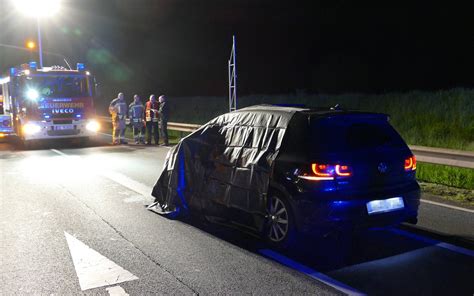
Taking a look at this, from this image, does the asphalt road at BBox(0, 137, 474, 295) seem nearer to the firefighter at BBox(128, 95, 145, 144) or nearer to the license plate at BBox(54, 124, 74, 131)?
the license plate at BBox(54, 124, 74, 131)

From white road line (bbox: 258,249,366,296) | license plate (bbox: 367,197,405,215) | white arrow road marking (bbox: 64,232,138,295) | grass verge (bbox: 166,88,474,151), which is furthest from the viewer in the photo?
grass verge (bbox: 166,88,474,151)

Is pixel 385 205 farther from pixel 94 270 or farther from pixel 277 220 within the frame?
pixel 94 270

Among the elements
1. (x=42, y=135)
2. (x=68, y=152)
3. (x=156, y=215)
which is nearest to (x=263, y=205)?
(x=156, y=215)

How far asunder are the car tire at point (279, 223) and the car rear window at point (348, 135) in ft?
2.27

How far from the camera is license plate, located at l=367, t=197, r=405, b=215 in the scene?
4925mm

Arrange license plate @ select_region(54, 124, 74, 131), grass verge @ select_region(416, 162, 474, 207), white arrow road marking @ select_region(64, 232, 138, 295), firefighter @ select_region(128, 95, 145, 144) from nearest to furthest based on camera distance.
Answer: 1. white arrow road marking @ select_region(64, 232, 138, 295)
2. grass verge @ select_region(416, 162, 474, 207)
3. license plate @ select_region(54, 124, 74, 131)
4. firefighter @ select_region(128, 95, 145, 144)

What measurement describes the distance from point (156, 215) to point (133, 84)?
61.9 metres

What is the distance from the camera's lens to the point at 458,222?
6160mm

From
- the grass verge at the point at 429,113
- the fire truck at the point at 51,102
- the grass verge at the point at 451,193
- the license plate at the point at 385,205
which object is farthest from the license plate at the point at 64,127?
the license plate at the point at 385,205

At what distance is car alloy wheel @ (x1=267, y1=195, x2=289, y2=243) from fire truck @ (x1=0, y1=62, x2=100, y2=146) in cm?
1249

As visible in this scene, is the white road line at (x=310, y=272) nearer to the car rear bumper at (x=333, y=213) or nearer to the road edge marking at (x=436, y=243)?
the car rear bumper at (x=333, y=213)

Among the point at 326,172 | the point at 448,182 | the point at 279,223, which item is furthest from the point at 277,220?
the point at 448,182

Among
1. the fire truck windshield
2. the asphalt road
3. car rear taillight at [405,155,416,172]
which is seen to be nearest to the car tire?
the asphalt road

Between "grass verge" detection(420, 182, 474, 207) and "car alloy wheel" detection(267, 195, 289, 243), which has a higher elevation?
"car alloy wheel" detection(267, 195, 289, 243)
